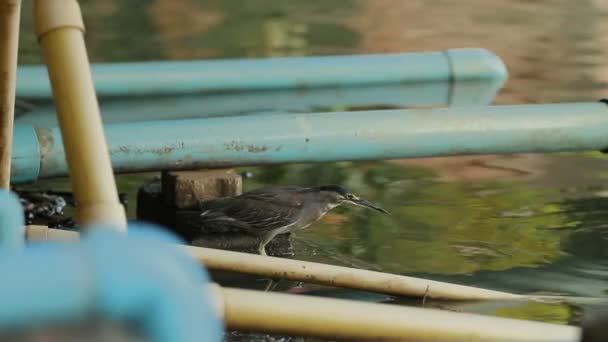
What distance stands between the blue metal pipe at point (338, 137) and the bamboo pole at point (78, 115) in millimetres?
2692

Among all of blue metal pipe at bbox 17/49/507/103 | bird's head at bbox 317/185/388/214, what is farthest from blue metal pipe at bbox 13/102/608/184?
blue metal pipe at bbox 17/49/507/103

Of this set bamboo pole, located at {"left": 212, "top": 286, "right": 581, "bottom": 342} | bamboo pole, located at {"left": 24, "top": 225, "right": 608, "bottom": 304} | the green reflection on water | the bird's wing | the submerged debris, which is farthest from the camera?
the submerged debris

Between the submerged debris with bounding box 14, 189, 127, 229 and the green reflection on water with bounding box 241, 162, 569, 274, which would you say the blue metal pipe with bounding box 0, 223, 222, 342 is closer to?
the green reflection on water with bounding box 241, 162, 569, 274

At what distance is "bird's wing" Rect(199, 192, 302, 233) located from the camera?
4188 millimetres

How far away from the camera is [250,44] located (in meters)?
9.00

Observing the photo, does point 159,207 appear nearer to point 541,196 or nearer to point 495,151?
point 495,151

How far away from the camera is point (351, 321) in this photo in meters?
1.45

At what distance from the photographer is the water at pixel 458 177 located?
167 inches

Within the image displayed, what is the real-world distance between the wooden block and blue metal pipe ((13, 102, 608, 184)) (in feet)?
0.19

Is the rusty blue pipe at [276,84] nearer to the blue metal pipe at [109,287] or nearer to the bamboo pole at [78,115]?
the bamboo pole at [78,115]

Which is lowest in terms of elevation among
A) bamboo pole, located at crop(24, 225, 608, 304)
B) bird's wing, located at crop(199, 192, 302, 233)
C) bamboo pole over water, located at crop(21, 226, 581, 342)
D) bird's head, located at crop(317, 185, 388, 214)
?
bamboo pole over water, located at crop(21, 226, 581, 342)

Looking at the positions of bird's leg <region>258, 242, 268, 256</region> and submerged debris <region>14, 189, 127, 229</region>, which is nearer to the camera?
bird's leg <region>258, 242, 268, 256</region>

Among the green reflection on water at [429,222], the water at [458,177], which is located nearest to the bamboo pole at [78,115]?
the water at [458,177]

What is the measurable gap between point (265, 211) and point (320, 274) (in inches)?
38.5
